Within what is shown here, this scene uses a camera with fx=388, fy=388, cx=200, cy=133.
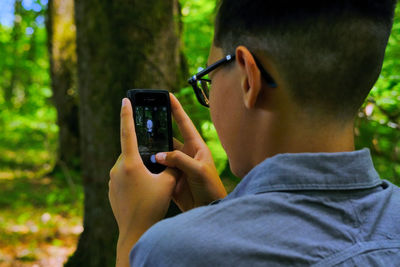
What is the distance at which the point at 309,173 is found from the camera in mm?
926

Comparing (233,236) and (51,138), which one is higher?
(233,236)

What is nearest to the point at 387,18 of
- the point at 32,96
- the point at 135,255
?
the point at 135,255

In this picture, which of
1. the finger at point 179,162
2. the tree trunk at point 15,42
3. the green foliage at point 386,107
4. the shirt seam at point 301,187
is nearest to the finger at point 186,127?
the finger at point 179,162

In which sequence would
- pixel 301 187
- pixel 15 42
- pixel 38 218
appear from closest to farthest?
pixel 301 187, pixel 38 218, pixel 15 42

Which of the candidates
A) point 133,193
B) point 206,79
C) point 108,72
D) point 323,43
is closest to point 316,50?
point 323,43

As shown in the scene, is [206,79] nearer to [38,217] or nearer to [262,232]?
[262,232]

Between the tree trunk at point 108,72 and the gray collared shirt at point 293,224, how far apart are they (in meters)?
1.99

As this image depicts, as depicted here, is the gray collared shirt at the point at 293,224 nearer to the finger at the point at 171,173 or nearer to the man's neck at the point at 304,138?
the man's neck at the point at 304,138

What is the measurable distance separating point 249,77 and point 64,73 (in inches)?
325

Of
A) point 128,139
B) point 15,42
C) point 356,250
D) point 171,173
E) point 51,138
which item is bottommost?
point 51,138

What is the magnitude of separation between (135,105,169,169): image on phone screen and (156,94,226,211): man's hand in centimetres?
7

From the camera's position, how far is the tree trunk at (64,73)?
8469 mm

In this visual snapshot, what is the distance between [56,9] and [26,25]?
798 cm

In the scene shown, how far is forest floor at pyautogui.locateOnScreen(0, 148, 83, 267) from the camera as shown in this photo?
5223 mm
